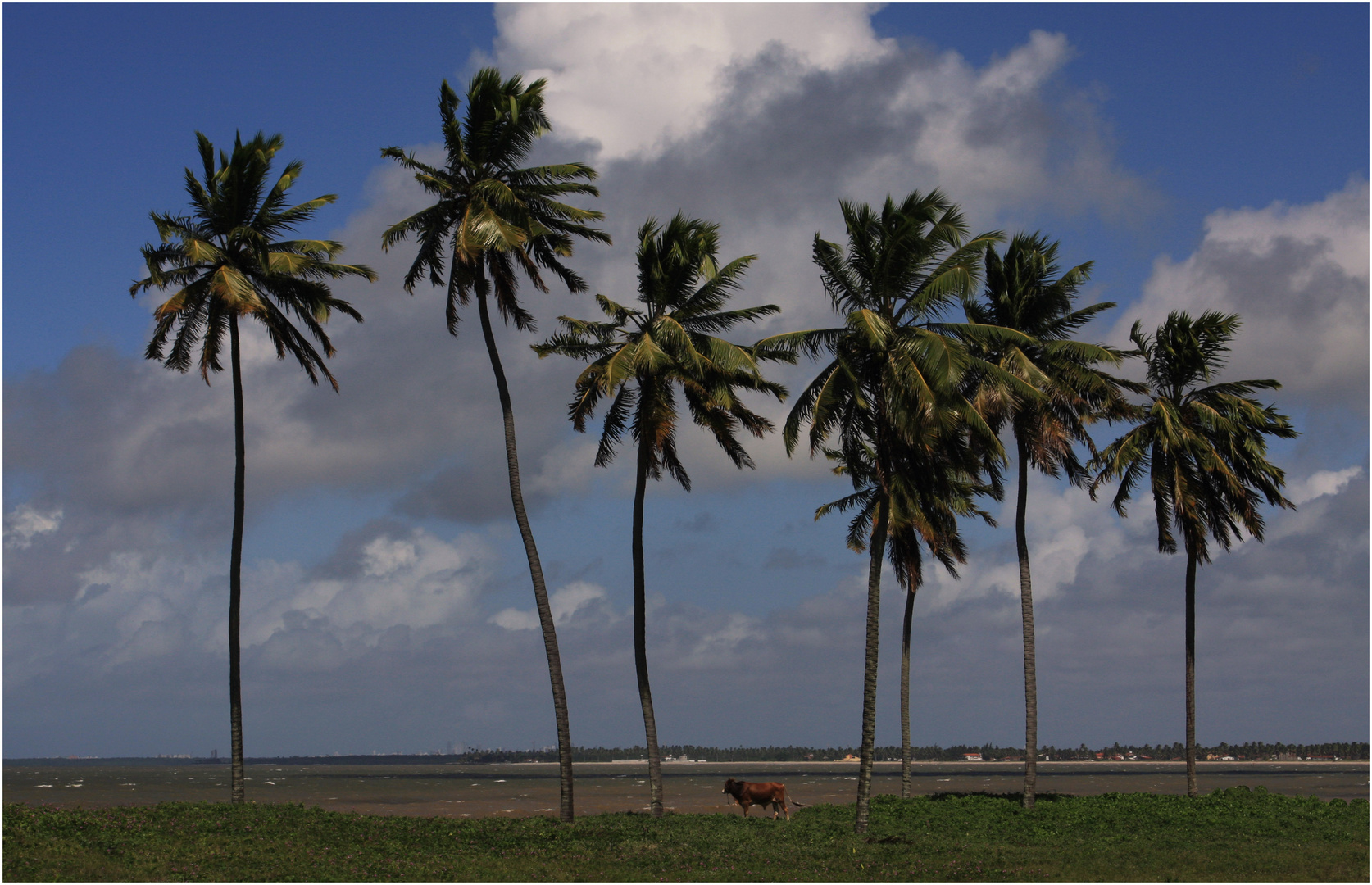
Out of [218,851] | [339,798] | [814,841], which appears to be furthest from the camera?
[339,798]

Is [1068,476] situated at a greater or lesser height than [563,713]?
greater

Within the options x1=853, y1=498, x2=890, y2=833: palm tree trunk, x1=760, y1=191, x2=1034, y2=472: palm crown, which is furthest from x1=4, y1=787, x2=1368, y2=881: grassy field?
x1=760, y1=191, x2=1034, y2=472: palm crown

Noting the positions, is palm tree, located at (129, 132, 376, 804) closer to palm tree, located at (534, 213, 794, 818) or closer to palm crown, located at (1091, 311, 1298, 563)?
palm tree, located at (534, 213, 794, 818)

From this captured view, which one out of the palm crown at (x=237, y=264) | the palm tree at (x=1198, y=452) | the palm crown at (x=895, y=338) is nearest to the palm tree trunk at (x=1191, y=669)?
the palm tree at (x=1198, y=452)

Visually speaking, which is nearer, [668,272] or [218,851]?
[218,851]

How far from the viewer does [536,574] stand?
31578 millimetres

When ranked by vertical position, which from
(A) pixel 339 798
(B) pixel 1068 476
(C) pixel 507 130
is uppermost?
(C) pixel 507 130

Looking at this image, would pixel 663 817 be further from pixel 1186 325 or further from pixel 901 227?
pixel 1186 325

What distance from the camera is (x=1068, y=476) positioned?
3628cm

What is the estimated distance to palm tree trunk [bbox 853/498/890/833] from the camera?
28163 mm

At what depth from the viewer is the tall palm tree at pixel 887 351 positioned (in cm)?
2788

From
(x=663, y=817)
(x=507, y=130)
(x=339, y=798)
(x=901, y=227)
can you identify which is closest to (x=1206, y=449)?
(x=901, y=227)

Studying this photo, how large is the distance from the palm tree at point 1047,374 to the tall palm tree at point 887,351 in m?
5.55

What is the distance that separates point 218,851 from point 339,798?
54.3 metres
